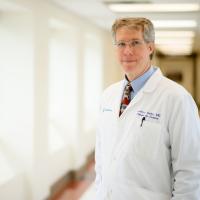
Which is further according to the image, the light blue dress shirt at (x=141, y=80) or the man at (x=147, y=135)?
the light blue dress shirt at (x=141, y=80)

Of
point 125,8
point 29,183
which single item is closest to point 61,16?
point 125,8

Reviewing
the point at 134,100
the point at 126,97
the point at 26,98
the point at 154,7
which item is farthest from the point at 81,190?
the point at 134,100

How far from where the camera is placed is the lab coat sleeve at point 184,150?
2002 millimetres

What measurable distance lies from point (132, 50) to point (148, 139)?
445mm

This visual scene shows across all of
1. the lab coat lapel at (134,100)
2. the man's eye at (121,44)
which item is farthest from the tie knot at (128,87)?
the man's eye at (121,44)

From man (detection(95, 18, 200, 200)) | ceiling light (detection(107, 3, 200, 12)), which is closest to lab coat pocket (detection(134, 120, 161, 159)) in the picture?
man (detection(95, 18, 200, 200))

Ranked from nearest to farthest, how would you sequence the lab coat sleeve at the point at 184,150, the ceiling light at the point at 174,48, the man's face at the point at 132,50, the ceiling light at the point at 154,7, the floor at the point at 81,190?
the lab coat sleeve at the point at 184,150 → the man's face at the point at 132,50 → the ceiling light at the point at 154,7 → the floor at the point at 81,190 → the ceiling light at the point at 174,48

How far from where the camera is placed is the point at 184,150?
2.00 meters

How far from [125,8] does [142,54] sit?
4.22 metres

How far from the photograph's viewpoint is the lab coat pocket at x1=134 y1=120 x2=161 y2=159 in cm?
207

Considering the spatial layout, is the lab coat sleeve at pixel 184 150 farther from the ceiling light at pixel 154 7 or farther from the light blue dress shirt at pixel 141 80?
the ceiling light at pixel 154 7

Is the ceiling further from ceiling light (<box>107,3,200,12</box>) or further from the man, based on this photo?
the man

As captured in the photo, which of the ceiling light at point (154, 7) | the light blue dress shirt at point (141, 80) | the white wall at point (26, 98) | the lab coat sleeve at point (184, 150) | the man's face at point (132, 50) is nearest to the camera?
the lab coat sleeve at point (184, 150)

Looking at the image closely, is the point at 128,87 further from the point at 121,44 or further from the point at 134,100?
the point at 121,44
